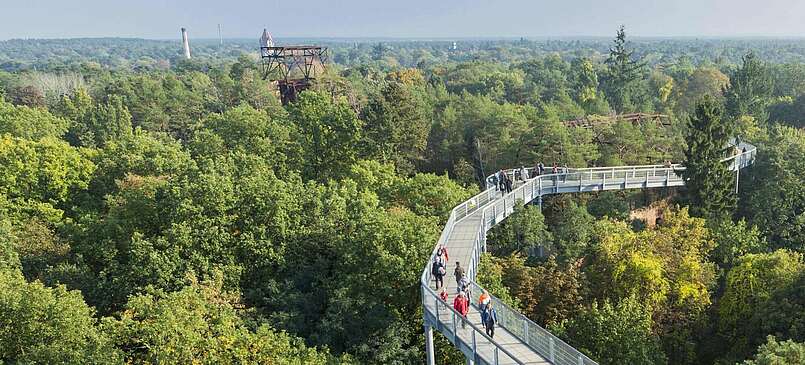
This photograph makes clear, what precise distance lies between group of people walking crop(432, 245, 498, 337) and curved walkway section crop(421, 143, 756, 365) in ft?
0.80

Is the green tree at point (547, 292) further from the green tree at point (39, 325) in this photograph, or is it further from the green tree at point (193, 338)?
the green tree at point (39, 325)

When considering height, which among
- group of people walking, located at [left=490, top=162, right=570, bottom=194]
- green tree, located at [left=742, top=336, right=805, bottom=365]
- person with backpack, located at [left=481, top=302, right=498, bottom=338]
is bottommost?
green tree, located at [left=742, top=336, right=805, bottom=365]

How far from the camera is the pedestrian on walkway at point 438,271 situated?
1922 cm

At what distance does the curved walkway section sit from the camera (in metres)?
15.8

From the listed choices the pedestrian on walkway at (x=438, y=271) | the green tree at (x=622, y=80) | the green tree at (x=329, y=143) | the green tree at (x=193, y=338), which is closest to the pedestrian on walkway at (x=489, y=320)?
the pedestrian on walkway at (x=438, y=271)

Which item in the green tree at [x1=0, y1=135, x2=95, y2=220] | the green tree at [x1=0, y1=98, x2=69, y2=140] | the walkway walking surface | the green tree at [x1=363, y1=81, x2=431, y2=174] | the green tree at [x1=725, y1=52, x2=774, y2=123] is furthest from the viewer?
the green tree at [x1=725, y1=52, x2=774, y2=123]

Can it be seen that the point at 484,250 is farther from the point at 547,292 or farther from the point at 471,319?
the point at 471,319

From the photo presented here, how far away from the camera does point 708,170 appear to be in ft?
115

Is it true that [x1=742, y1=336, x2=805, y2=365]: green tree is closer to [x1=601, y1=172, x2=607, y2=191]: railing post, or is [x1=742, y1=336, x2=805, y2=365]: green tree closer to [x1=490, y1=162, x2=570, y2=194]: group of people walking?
[x1=490, y1=162, x2=570, y2=194]: group of people walking

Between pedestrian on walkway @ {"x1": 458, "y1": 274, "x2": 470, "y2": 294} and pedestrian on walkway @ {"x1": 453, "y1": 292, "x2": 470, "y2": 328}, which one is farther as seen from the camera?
pedestrian on walkway @ {"x1": 458, "y1": 274, "x2": 470, "y2": 294}

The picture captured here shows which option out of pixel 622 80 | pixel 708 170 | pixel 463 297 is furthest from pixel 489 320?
pixel 622 80

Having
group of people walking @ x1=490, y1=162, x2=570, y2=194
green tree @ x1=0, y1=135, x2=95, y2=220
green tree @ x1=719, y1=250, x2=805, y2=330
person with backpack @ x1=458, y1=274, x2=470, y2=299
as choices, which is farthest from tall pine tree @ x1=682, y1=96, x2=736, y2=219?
green tree @ x1=0, y1=135, x2=95, y2=220

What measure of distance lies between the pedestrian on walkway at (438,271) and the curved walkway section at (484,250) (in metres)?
0.29

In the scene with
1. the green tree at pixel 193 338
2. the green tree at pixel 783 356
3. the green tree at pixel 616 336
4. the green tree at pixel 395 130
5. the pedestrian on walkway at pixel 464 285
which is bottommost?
the green tree at pixel 616 336
